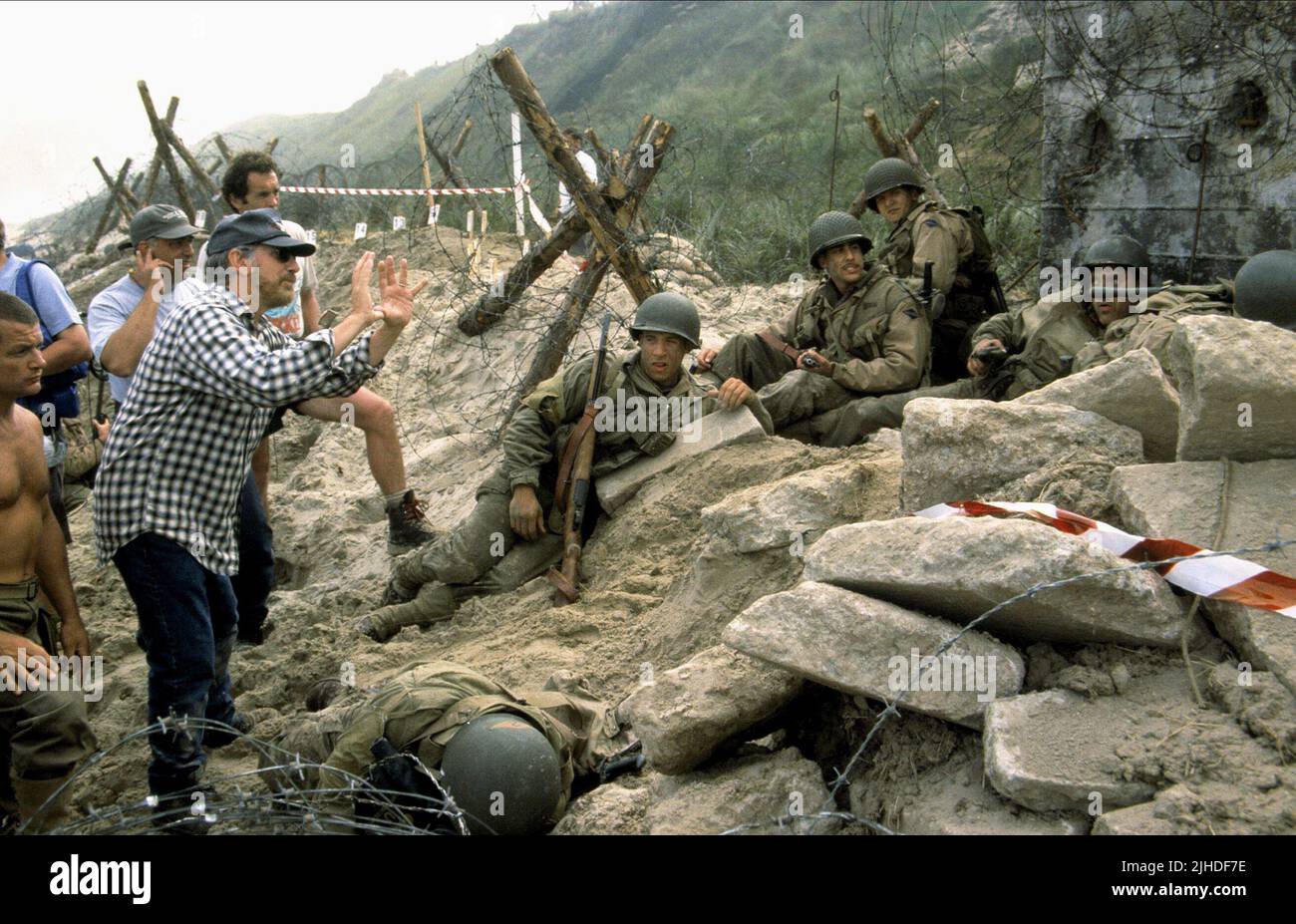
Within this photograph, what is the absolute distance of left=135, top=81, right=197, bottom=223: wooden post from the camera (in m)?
13.2

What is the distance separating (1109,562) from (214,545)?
260 cm

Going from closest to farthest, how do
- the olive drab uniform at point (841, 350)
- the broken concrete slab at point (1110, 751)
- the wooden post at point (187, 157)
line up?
the broken concrete slab at point (1110, 751), the olive drab uniform at point (841, 350), the wooden post at point (187, 157)

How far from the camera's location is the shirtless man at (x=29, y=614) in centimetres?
333

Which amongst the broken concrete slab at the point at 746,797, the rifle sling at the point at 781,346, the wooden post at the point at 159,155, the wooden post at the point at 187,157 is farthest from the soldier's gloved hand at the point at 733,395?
the wooden post at the point at 159,155

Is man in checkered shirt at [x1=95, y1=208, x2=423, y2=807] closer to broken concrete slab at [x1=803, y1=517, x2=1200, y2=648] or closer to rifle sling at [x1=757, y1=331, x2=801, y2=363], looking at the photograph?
broken concrete slab at [x1=803, y1=517, x2=1200, y2=648]

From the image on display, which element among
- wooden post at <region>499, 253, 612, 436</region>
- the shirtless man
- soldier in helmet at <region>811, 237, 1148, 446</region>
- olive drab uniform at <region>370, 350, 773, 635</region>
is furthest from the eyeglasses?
soldier in helmet at <region>811, 237, 1148, 446</region>

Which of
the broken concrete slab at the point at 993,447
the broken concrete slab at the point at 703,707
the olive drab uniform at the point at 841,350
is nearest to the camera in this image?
the broken concrete slab at the point at 703,707

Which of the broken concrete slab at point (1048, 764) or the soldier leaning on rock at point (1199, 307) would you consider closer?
the broken concrete slab at point (1048, 764)

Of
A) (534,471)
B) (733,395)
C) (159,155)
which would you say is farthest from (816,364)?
(159,155)

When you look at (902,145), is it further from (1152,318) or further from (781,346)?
(1152,318)

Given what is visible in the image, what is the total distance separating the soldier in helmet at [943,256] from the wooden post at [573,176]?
1.51 metres

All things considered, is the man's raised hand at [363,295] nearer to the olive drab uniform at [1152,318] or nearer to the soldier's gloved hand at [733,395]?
the soldier's gloved hand at [733,395]

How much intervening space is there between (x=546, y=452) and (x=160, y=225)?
184cm
